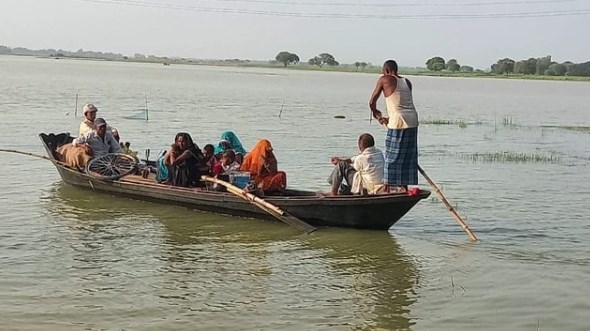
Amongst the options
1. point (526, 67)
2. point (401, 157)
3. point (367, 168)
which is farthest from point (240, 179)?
point (526, 67)

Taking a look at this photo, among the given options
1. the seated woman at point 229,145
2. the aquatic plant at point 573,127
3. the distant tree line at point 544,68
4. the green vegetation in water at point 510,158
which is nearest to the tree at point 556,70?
the distant tree line at point 544,68

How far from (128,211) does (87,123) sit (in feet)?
7.26

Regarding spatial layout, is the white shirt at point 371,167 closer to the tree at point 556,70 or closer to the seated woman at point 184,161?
the seated woman at point 184,161

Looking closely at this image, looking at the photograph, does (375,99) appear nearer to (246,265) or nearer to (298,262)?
(298,262)

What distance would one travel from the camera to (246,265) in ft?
28.0

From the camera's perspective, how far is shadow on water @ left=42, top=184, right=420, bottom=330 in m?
7.03

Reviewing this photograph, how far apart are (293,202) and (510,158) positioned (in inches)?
411

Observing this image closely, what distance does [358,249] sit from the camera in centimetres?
932

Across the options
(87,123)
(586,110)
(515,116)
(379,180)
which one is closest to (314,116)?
(515,116)

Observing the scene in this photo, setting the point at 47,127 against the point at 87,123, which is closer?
the point at 87,123

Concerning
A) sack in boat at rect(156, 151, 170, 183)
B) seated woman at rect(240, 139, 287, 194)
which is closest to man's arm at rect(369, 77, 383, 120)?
seated woman at rect(240, 139, 287, 194)

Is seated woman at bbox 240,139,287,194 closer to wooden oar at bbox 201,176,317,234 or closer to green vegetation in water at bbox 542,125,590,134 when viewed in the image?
wooden oar at bbox 201,176,317,234

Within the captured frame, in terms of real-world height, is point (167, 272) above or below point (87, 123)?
below

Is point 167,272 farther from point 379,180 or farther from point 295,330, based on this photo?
point 379,180
